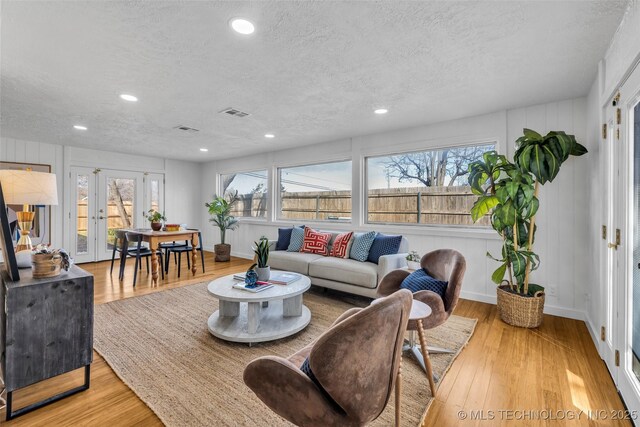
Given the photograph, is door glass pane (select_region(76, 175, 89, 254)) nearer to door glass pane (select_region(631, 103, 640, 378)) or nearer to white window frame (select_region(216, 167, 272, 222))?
white window frame (select_region(216, 167, 272, 222))

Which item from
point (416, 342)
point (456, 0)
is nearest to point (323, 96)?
point (456, 0)

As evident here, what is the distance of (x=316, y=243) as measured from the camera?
4.23 metres

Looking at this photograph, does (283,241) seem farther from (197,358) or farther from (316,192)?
(197,358)

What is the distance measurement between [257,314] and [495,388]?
183 cm

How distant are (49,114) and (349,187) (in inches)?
165

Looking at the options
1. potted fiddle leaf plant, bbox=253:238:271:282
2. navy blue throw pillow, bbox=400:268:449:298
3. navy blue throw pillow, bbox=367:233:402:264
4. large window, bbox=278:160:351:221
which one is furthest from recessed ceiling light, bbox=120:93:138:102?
navy blue throw pillow, bbox=400:268:449:298

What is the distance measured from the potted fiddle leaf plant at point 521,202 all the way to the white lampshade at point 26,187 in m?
3.68

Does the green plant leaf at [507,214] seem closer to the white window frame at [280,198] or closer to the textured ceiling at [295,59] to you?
the textured ceiling at [295,59]

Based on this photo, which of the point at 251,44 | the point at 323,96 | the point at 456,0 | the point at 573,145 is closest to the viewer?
the point at 456,0

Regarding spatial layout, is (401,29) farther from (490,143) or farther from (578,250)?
(578,250)

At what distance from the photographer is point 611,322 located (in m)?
2.12

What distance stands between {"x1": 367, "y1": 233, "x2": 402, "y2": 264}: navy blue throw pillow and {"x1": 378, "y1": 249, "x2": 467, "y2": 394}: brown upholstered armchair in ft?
3.17

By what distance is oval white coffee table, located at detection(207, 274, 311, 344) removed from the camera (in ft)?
8.01

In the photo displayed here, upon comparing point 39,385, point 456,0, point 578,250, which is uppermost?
point 456,0
